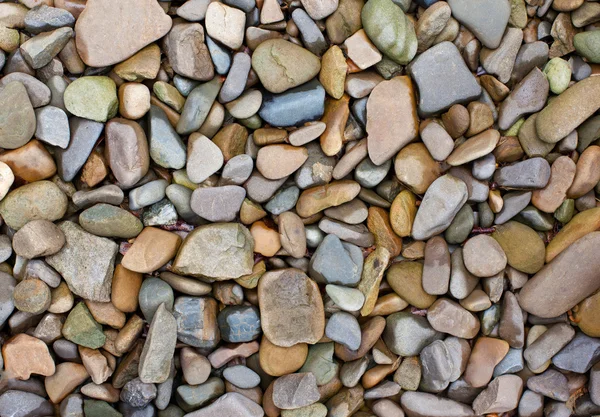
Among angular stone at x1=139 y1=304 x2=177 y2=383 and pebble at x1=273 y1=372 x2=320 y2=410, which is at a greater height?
angular stone at x1=139 y1=304 x2=177 y2=383

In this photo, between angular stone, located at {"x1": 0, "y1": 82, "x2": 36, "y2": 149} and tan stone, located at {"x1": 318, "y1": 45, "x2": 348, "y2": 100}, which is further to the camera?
tan stone, located at {"x1": 318, "y1": 45, "x2": 348, "y2": 100}

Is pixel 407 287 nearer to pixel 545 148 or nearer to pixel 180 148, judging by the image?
pixel 545 148

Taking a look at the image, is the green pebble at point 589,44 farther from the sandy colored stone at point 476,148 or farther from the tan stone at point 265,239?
the tan stone at point 265,239

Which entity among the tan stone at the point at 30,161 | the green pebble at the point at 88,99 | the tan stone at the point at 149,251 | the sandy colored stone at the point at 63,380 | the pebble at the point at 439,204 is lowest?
the sandy colored stone at the point at 63,380

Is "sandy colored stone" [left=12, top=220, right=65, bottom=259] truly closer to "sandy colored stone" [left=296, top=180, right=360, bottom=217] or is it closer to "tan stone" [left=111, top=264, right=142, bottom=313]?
"tan stone" [left=111, top=264, right=142, bottom=313]

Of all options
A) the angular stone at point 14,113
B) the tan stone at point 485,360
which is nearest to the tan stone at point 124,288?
the angular stone at point 14,113

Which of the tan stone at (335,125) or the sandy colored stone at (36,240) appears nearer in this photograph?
the sandy colored stone at (36,240)

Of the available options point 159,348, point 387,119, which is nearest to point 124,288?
point 159,348

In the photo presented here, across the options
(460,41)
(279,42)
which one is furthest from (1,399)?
(460,41)

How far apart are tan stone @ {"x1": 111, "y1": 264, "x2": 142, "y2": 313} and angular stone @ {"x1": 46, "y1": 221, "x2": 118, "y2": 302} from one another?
1.1 inches

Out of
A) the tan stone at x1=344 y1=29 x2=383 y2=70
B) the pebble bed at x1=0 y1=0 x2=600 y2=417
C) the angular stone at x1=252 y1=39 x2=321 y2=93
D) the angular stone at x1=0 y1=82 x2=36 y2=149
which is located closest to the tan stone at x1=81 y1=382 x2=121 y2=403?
the pebble bed at x1=0 y1=0 x2=600 y2=417

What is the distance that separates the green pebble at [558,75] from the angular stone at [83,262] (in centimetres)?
139

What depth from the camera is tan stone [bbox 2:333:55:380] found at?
1634 mm

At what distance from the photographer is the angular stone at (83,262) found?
64.6 inches
